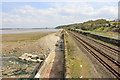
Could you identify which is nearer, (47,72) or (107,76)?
(107,76)

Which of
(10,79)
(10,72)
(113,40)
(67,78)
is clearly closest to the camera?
(67,78)

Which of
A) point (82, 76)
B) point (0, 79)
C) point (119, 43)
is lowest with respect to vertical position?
point (0, 79)

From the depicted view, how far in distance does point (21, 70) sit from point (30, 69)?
0.96 metres

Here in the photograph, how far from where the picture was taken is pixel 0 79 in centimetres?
1098

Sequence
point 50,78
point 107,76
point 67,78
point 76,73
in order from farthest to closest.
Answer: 1. point 50,78
2. point 76,73
3. point 107,76
4. point 67,78

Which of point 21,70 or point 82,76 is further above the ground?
point 82,76

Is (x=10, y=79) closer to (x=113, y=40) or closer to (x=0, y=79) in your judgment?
(x=0, y=79)

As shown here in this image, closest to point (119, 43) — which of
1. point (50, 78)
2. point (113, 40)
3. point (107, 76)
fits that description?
point (113, 40)

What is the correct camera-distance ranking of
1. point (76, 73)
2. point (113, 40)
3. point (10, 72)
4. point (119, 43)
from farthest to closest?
1. point (113, 40)
2. point (119, 43)
3. point (10, 72)
4. point (76, 73)

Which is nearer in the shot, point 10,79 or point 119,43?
point 10,79

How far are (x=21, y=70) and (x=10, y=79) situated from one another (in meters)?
2.20

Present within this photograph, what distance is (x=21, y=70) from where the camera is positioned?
1301 cm

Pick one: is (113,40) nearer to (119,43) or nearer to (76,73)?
(119,43)

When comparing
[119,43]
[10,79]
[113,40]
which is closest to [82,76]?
[10,79]
